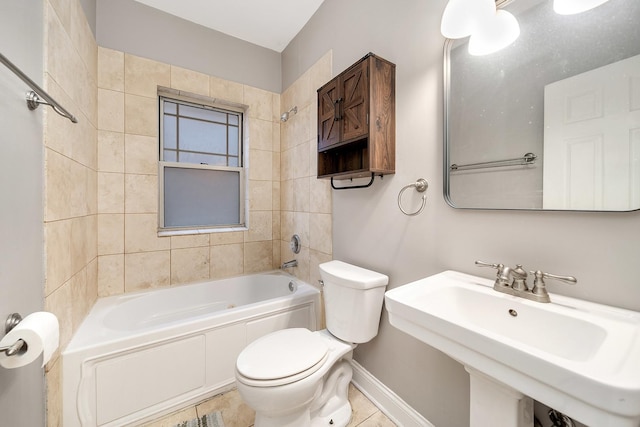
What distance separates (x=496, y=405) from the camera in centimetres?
77

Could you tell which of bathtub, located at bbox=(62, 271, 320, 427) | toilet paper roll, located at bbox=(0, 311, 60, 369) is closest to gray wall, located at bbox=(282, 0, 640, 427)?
bathtub, located at bbox=(62, 271, 320, 427)

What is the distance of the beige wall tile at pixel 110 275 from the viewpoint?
1.82m

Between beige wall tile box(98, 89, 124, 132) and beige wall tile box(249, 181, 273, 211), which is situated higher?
beige wall tile box(98, 89, 124, 132)

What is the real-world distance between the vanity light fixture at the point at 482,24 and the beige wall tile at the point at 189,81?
6.44 feet

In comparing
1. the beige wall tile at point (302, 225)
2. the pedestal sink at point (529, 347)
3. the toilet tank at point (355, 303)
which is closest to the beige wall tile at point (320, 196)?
the beige wall tile at point (302, 225)

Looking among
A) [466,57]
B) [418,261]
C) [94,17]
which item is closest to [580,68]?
[466,57]

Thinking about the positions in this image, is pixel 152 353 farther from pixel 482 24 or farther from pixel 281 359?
pixel 482 24

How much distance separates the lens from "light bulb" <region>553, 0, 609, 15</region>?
76cm

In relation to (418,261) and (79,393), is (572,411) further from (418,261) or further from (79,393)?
(79,393)

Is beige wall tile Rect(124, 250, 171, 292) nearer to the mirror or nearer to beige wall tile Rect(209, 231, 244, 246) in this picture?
beige wall tile Rect(209, 231, 244, 246)

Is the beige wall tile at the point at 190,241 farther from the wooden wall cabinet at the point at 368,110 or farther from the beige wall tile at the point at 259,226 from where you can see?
the wooden wall cabinet at the point at 368,110

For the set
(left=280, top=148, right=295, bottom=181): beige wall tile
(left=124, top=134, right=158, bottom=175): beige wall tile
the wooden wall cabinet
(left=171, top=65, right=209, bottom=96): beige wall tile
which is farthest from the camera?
(left=280, top=148, right=295, bottom=181): beige wall tile

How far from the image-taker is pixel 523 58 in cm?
91

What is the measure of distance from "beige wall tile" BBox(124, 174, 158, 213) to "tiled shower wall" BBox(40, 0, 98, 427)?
210 mm
